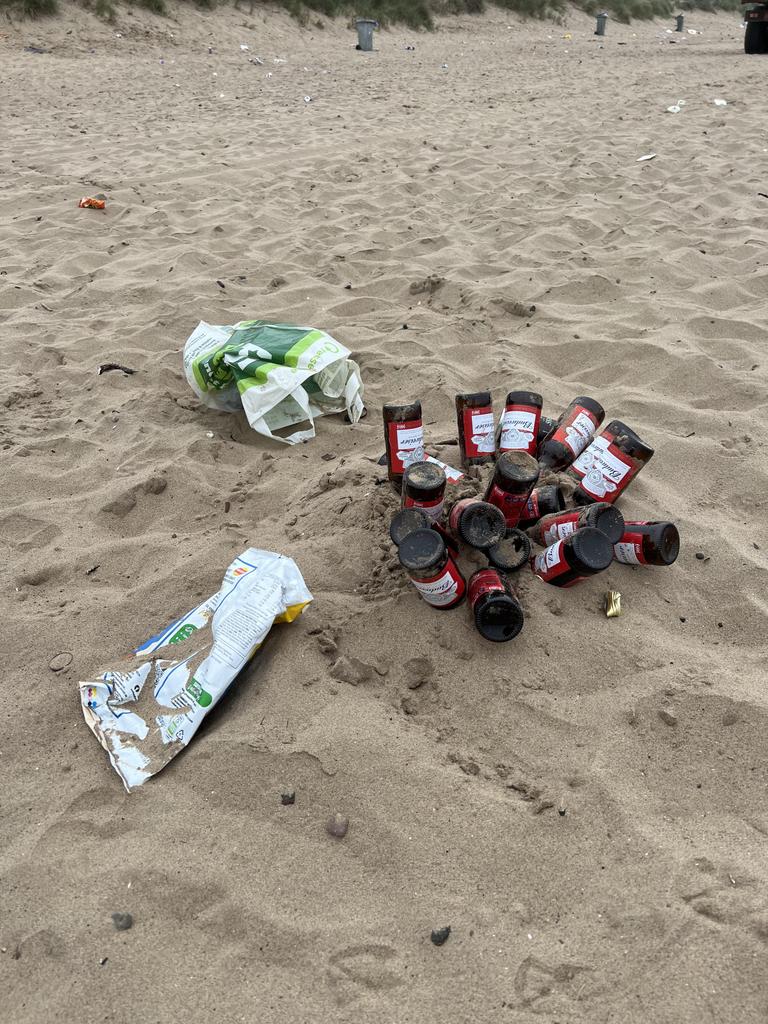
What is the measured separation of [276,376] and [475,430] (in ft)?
2.63

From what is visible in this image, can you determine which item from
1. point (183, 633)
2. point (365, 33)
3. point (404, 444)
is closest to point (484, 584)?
point (404, 444)

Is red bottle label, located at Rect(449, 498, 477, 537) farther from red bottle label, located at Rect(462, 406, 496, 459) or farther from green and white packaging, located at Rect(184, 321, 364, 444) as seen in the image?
green and white packaging, located at Rect(184, 321, 364, 444)

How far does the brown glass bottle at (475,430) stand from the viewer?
209cm

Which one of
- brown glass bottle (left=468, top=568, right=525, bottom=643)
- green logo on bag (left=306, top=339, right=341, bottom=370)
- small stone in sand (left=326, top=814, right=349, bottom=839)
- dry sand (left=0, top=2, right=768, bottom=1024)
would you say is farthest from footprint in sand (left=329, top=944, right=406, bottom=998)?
green logo on bag (left=306, top=339, right=341, bottom=370)

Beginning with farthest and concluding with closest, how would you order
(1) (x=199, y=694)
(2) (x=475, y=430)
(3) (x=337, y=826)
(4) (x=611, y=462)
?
1. (2) (x=475, y=430)
2. (4) (x=611, y=462)
3. (1) (x=199, y=694)
4. (3) (x=337, y=826)

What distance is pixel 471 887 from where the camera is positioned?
4.08ft

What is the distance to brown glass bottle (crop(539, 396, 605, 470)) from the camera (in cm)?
211

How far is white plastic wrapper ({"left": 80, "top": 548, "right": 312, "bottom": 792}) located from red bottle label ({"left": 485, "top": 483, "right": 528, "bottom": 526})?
0.54m

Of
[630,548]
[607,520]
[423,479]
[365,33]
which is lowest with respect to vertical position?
[630,548]

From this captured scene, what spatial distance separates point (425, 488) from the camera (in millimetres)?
1705

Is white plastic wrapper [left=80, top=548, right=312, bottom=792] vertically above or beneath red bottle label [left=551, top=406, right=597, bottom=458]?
beneath

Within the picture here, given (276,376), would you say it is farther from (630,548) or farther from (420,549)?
(630,548)

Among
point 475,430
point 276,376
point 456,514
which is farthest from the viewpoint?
point 276,376

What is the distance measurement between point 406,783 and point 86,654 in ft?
2.84
